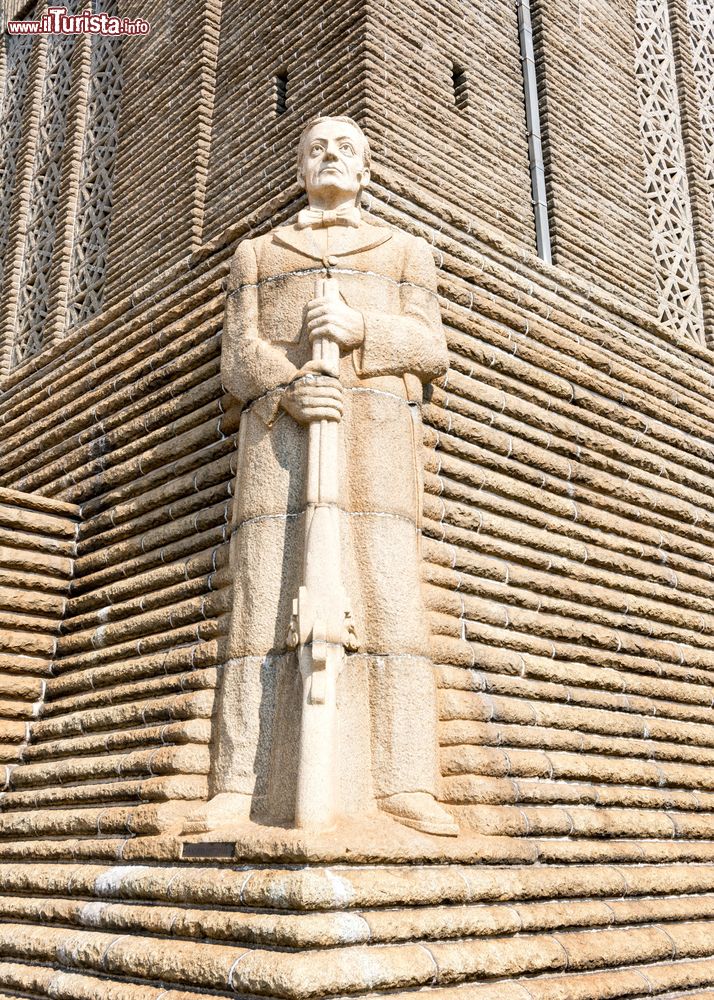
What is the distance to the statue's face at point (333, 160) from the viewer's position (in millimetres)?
4727

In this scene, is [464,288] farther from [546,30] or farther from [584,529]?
[546,30]

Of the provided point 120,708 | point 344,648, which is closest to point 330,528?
point 344,648

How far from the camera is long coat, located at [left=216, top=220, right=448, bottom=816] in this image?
4074 mm

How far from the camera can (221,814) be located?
12.6 ft

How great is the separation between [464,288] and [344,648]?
3.00 metres

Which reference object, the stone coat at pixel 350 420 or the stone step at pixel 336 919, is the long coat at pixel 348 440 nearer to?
the stone coat at pixel 350 420

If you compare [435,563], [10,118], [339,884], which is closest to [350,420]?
[435,563]

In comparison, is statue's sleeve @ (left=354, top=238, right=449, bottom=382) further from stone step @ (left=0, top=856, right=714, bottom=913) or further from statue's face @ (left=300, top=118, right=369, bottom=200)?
stone step @ (left=0, top=856, right=714, bottom=913)

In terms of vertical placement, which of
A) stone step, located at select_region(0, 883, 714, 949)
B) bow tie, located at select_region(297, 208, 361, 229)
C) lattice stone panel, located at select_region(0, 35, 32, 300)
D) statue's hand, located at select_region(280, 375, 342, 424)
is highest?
lattice stone panel, located at select_region(0, 35, 32, 300)

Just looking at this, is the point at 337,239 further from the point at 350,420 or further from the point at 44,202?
the point at 44,202

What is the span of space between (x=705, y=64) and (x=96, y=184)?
290 inches

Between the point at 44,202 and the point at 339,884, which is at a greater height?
the point at 44,202

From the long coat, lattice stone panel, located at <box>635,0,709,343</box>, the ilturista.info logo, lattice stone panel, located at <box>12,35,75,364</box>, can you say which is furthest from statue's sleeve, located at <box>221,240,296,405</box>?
the ilturista.info logo

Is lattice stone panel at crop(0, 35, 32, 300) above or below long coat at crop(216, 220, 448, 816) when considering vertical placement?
above
